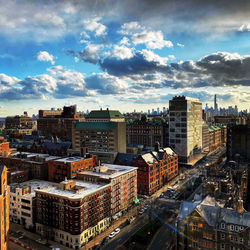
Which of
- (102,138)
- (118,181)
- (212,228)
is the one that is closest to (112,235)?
(118,181)

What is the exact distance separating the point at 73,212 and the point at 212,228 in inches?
1849

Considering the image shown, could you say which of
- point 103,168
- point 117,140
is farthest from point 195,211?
point 117,140

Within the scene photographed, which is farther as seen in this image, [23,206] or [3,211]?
[23,206]

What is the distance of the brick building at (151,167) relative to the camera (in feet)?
441

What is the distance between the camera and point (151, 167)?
136m

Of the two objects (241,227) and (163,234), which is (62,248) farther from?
(241,227)

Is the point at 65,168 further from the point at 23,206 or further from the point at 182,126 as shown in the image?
the point at 182,126

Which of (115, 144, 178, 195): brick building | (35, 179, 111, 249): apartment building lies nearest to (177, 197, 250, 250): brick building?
(35, 179, 111, 249): apartment building

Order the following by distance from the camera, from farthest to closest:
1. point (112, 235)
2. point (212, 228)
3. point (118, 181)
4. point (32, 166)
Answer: point (32, 166)
point (118, 181)
point (112, 235)
point (212, 228)

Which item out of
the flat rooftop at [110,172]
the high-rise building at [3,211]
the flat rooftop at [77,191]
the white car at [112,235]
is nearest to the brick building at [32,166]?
the flat rooftop at [110,172]

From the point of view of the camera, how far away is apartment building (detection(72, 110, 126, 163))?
6476 inches

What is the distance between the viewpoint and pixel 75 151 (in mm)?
172500

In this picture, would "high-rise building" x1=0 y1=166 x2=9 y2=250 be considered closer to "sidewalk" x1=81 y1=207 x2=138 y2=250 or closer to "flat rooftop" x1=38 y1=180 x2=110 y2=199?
"flat rooftop" x1=38 y1=180 x2=110 y2=199

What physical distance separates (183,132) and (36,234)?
5201 inches
